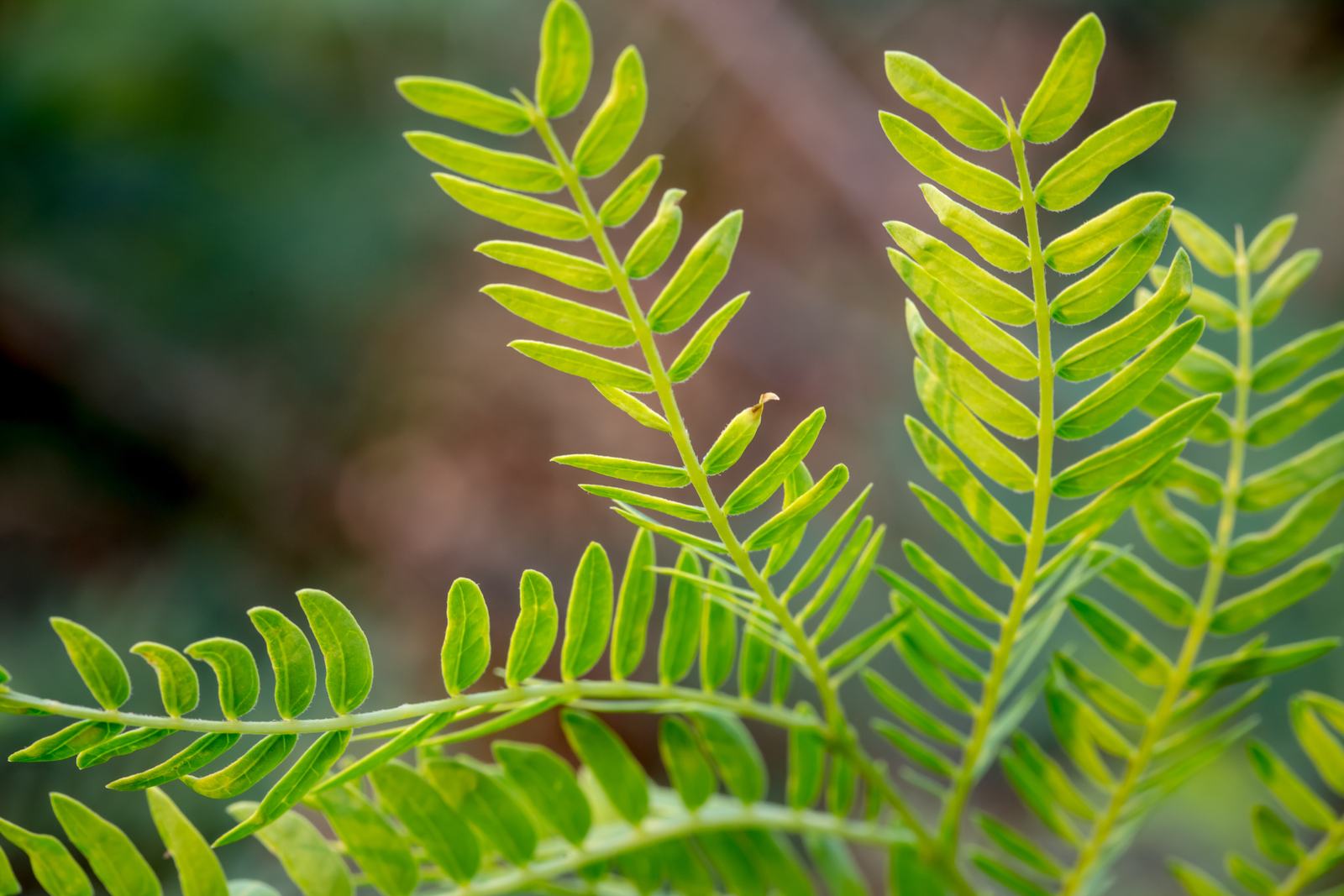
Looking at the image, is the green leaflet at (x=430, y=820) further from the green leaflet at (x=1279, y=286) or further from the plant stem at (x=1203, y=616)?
the green leaflet at (x=1279, y=286)

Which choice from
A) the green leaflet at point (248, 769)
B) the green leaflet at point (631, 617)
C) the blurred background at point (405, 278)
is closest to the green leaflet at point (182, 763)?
the green leaflet at point (248, 769)

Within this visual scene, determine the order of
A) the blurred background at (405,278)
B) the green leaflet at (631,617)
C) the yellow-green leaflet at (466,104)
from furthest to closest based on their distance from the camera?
the blurred background at (405,278) < the green leaflet at (631,617) < the yellow-green leaflet at (466,104)

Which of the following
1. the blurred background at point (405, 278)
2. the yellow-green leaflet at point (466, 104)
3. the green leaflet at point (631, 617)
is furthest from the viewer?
the blurred background at point (405, 278)

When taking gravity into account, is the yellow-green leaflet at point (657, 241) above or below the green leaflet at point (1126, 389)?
above

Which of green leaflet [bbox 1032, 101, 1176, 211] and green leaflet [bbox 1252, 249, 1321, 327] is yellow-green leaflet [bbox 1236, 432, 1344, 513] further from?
green leaflet [bbox 1032, 101, 1176, 211]

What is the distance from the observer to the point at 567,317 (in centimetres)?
22

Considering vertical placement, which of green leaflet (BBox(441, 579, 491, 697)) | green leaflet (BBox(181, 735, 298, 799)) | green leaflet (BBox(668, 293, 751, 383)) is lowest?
green leaflet (BBox(181, 735, 298, 799))

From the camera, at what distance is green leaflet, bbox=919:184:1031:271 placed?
0.22 metres

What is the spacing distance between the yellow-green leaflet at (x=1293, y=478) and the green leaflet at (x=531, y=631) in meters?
0.25

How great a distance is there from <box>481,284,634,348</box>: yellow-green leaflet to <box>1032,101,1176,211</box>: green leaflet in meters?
0.11

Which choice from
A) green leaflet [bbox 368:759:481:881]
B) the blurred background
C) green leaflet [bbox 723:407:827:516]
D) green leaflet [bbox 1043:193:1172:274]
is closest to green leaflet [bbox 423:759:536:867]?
green leaflet [bbox 368:759:481:881]

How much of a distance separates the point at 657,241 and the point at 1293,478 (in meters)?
0.25

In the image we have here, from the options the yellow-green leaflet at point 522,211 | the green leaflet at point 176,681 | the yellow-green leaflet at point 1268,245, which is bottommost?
the green leaflet at point 176,681

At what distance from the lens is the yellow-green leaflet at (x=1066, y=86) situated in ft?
0.64
